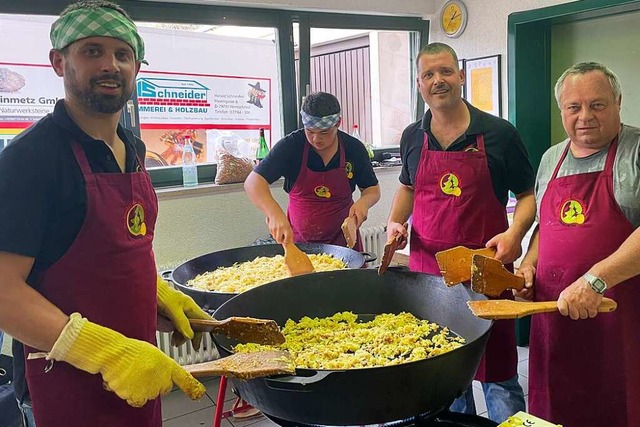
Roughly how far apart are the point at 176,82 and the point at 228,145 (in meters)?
0.51

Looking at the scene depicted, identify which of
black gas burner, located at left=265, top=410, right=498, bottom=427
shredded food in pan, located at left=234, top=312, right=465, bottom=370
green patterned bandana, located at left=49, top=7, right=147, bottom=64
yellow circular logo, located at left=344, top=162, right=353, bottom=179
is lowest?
black gas burner, located at left=265, top=410, right=498, bottom=427

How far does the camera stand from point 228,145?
3.49 meters

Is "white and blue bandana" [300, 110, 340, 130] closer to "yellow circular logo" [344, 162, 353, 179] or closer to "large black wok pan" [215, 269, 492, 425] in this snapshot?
"yellow circular logo" [344, 162, 353, 179]

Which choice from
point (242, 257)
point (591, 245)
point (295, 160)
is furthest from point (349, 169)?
point (591, 245)

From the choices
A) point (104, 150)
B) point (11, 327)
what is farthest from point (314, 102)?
point (11, 327)

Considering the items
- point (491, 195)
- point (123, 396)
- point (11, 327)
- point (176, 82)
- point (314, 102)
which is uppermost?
point (176, 82)

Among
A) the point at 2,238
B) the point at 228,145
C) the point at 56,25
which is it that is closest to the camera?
the point at 2,238

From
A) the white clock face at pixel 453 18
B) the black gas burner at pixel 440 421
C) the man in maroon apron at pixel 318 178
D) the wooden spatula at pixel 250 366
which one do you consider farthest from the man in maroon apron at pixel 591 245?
the white clock face at pixel 453 18

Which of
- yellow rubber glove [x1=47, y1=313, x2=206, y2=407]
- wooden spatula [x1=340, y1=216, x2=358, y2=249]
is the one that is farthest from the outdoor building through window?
yellow rubber glove [x1=47, y1=313, x2=206, y2=407]

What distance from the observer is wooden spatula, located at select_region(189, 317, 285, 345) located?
53.6 inches

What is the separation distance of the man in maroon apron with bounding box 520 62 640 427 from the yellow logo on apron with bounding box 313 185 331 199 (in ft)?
3.93

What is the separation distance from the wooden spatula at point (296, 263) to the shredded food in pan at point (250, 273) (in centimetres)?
10

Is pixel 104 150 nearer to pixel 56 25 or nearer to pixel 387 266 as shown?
pixel 56 25

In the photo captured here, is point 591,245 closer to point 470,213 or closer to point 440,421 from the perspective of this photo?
point 470,213
